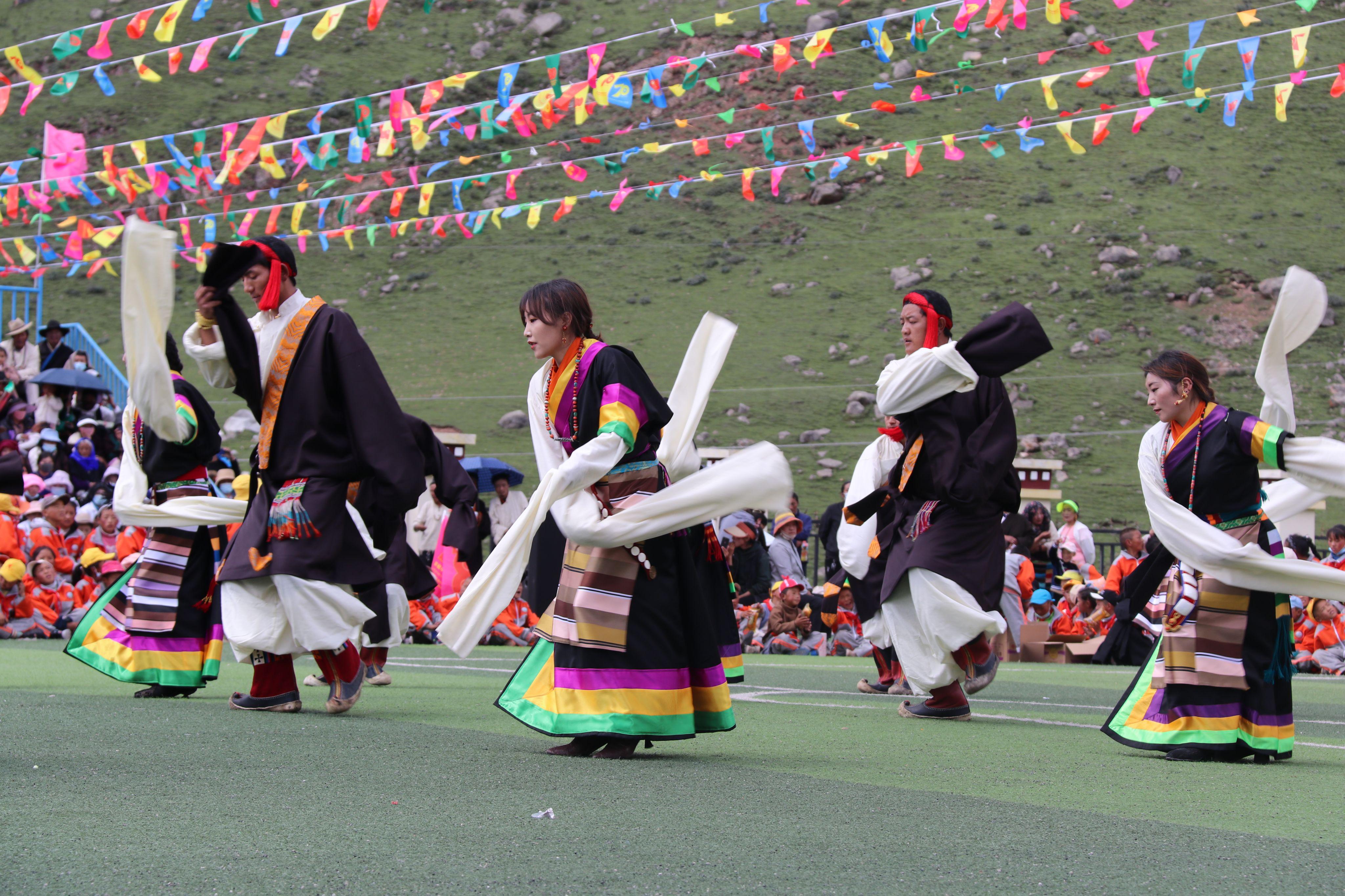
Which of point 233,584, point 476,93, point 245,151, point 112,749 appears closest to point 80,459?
point 245,151

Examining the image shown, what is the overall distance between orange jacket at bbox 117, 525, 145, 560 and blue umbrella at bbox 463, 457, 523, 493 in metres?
6.99

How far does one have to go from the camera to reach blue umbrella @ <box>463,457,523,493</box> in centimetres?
1848

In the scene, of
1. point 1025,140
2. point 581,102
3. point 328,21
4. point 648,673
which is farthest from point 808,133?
point 648,673

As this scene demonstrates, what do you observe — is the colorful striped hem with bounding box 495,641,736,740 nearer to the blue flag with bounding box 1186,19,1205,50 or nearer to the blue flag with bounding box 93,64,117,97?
the blue flag with bounding box 1186,19,1205,50

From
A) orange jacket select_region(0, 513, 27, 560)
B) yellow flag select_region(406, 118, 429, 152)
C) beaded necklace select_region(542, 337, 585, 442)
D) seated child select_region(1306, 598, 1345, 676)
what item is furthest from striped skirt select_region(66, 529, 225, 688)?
seated child select_region(1306, 598, 1345, 676)

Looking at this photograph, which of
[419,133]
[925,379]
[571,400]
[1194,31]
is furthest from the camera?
[419,133]

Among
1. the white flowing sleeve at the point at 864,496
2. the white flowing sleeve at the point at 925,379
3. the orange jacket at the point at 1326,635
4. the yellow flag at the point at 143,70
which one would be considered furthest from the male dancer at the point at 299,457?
Answer: the orange jacket at the point at 1326,635

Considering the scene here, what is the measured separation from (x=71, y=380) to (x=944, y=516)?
12127 millimetres

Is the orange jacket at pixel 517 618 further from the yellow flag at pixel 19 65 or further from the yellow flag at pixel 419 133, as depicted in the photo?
the yellow flag at pixel 19 65

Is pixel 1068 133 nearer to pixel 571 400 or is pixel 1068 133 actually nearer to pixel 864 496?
pixel 864 496

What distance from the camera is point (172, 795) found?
11.8 feet

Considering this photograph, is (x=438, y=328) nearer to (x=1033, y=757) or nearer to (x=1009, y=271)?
(x=1009, y=271)

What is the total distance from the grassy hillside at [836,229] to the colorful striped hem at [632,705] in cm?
2624

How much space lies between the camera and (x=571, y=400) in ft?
15.8
